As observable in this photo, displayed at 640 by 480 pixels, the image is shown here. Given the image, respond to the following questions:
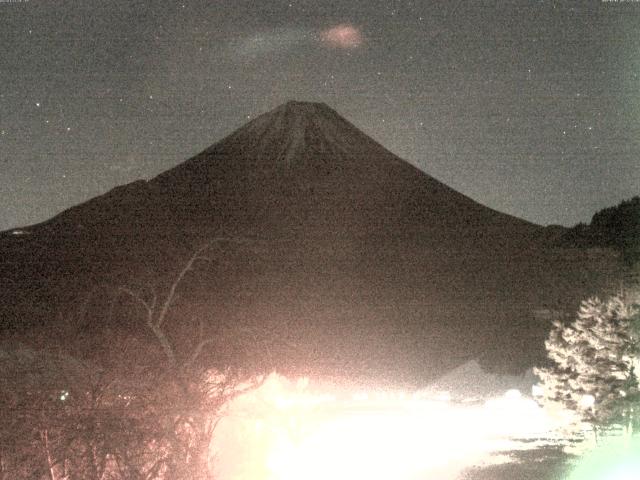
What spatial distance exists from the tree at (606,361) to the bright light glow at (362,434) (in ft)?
9.15

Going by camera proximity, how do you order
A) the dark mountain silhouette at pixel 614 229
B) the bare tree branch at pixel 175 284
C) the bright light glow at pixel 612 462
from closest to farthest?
the bare tree branch at pixel 175 284, the bright light glow at pixel 612 462, the dark mountain silhouette at pixel 614 229

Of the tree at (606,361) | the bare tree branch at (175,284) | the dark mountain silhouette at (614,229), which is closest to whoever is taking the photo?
→ the bare tree branch at (175,284)

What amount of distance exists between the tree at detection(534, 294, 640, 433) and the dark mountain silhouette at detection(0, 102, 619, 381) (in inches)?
165

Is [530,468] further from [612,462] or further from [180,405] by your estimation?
[180,405]

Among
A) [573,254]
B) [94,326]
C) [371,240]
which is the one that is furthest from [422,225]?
[94,326]

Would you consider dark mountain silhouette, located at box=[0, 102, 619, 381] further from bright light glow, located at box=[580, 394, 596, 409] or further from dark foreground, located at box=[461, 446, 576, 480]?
dark foreground, located at box=[461, 446, 576, 480]

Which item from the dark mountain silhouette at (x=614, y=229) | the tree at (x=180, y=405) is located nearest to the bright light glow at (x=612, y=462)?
the tree at (x=180, y=405)

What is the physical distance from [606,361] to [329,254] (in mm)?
101006

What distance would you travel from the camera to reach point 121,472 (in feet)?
25.2

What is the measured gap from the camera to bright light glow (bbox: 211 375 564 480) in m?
13.1

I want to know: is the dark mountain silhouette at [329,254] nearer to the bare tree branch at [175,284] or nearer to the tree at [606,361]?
the tree at [606,361]

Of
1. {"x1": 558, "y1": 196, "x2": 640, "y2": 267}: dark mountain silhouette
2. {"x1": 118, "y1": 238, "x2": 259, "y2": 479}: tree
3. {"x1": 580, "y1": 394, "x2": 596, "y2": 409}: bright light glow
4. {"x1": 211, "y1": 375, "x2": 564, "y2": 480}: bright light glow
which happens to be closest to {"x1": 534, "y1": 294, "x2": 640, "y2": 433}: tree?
{"x1": 580, "y1": 394, "x2": 596, "y2": 409}: bright light glow

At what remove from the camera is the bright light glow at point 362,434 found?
1315cm

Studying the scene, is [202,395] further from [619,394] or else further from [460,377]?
[460,377]
